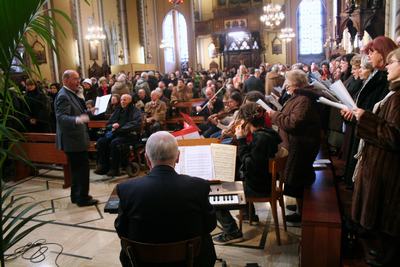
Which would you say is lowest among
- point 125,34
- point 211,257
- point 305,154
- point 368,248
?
point 368,248

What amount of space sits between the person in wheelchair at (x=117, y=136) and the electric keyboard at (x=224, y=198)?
3407 millimetres

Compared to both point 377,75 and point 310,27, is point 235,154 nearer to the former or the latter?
point 377,75

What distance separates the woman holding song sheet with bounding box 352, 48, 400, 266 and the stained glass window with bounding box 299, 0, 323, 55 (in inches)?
851

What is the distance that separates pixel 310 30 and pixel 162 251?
897 inches

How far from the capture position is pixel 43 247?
3.90 meters

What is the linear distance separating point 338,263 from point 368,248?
14.3 inches

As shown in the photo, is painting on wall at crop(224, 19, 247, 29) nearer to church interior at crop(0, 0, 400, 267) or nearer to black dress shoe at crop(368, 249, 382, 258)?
church interior at crop(0, 0, 400, 267)

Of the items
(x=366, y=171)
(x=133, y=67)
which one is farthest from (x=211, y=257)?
(x=133, y=67)

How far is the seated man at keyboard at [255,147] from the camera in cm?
353

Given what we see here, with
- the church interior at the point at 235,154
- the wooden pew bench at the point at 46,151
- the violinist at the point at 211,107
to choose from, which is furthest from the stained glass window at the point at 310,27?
the wooden pew bench at the point at 46,151

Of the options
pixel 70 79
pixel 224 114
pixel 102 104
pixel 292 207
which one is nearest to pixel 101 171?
pixel 102 104

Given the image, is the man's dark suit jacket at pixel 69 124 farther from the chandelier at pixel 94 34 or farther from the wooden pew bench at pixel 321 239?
the chandelier at pixel 94 34

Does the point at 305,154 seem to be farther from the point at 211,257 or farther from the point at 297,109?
the point at 211,257

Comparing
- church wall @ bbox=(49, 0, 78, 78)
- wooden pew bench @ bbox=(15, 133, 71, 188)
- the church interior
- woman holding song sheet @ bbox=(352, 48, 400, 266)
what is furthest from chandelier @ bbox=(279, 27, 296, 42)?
woman holding song sheet @ bbox=(352, 48, 400, 266)
